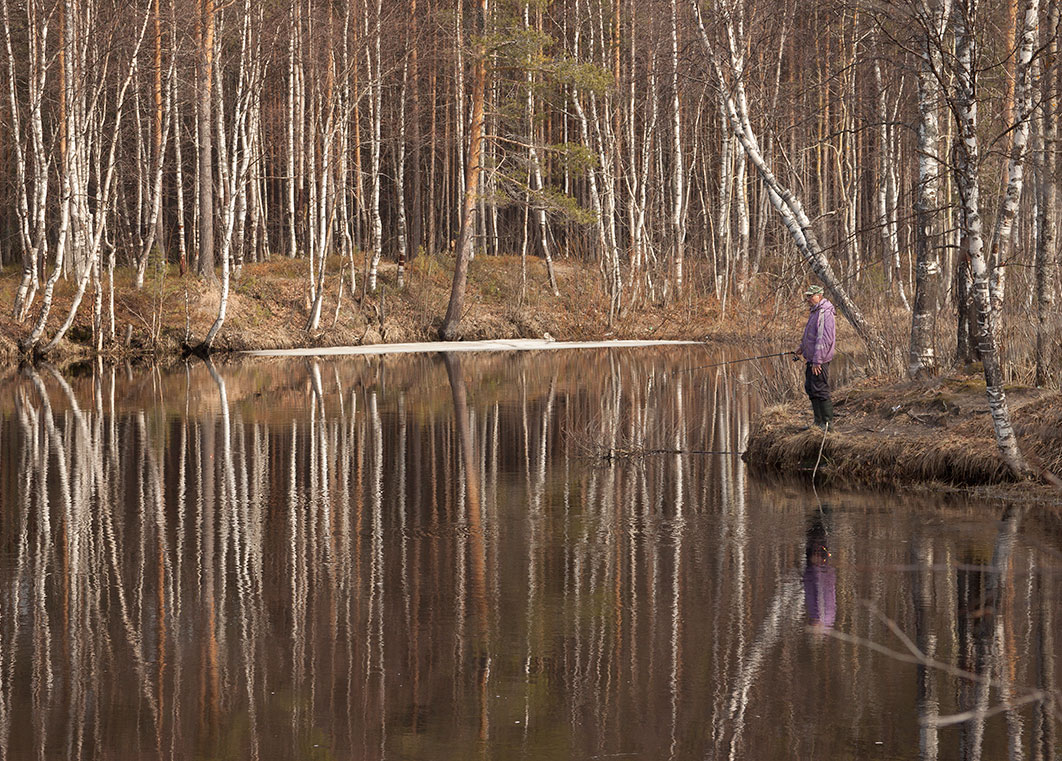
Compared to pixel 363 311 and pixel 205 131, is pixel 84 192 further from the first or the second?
pixel 363 311

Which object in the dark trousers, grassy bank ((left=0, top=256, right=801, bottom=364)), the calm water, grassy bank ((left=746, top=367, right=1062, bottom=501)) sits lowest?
the calm water

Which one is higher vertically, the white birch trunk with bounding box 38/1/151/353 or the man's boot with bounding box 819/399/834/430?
the white birch trunk with bounding box 38/1/151/353

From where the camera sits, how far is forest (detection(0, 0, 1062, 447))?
20.1 meters

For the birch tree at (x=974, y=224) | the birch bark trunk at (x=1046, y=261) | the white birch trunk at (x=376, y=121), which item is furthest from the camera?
the white birch trunk at (x=376, y=121)

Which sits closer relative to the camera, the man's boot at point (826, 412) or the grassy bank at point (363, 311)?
the man's boot at point (826, 412)

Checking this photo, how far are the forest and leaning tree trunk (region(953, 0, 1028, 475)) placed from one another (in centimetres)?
34

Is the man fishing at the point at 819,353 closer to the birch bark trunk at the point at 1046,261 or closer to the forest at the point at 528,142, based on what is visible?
the forest at the point at 528,142

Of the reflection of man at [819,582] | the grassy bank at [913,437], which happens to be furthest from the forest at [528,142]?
the reflection of man at [819,582]

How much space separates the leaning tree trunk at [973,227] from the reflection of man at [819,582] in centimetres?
262

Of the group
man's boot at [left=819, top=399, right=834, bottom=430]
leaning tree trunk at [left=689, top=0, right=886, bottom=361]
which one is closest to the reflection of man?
man's boot at [left=819, top=399, right=834, bottom=430]

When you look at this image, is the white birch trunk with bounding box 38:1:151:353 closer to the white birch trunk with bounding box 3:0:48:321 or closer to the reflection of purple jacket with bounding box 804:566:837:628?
the white birch trunk with bounding box 3:0:48:321

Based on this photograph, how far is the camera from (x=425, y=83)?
2323 inches

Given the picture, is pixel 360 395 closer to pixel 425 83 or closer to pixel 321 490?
pixel 321 490

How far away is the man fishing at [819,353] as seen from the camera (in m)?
16.1
